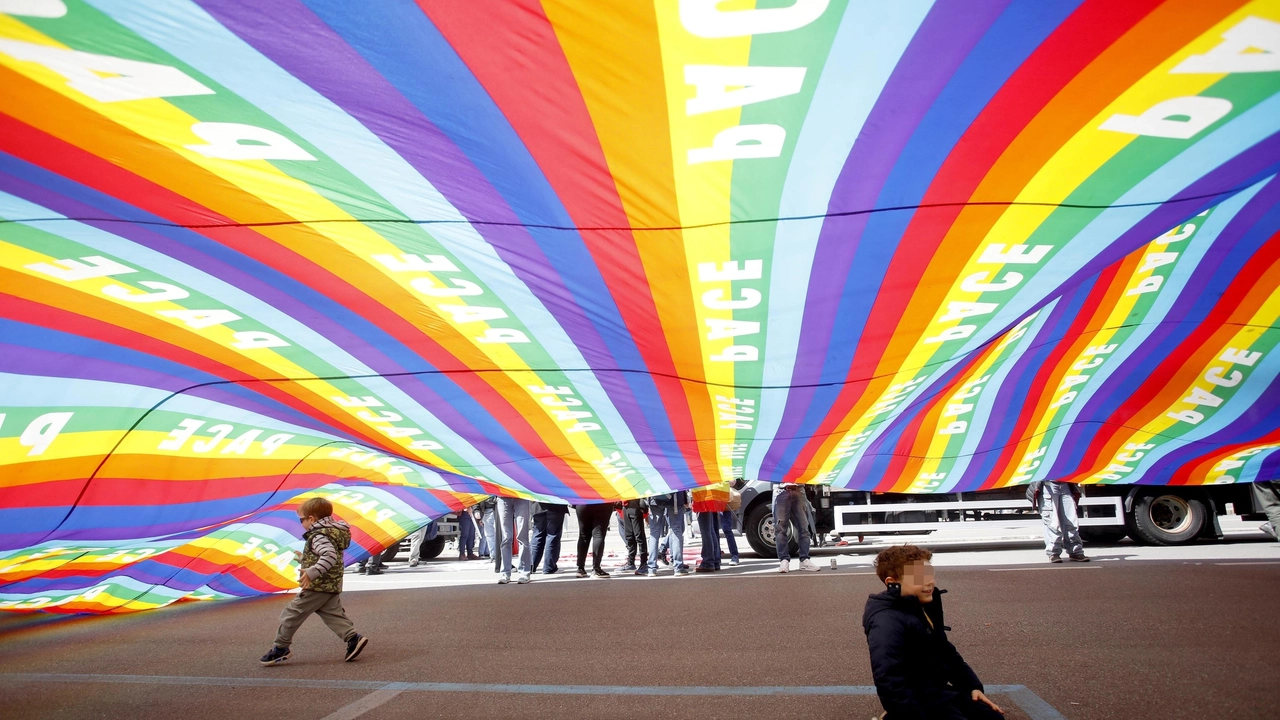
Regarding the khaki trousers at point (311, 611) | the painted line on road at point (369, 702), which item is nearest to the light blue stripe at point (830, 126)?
the painted line on road at point (369, 702)

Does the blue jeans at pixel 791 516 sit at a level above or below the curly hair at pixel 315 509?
below

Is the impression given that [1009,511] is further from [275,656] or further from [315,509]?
[275,656]

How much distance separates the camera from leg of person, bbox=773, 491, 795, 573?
11.6 metres

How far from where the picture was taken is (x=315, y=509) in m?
6.46

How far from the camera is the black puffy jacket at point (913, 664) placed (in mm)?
3137

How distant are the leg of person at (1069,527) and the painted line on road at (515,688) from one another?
24.9 ft

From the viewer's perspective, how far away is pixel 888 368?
5613 millimetres

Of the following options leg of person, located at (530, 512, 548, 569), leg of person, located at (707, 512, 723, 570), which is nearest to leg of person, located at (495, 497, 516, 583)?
leg of person, located at (530, 512, 548, 569)

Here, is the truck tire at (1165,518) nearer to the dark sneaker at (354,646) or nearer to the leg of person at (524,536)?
the leg of person at (524,536)

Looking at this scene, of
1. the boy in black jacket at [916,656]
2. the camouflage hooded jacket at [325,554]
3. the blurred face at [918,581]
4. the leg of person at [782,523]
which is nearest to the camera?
the boy in black jacket at [916,656]

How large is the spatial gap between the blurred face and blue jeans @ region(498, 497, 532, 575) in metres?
9.03

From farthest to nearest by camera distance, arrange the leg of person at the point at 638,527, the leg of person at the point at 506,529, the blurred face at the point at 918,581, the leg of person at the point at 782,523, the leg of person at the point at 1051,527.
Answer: the leg of person at the point at 638,527 → the leg of person at the point at 506,529 → the leg of person at the point at 782,523 → the leg of person at the point at 1051,527 → the blurred face at the point at 918,581

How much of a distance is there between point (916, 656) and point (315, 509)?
4755 millimetres

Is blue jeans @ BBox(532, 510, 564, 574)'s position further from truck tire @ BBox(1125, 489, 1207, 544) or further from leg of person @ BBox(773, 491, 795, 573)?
truck tire @ BBox(1125, 489, 1207, 544)
